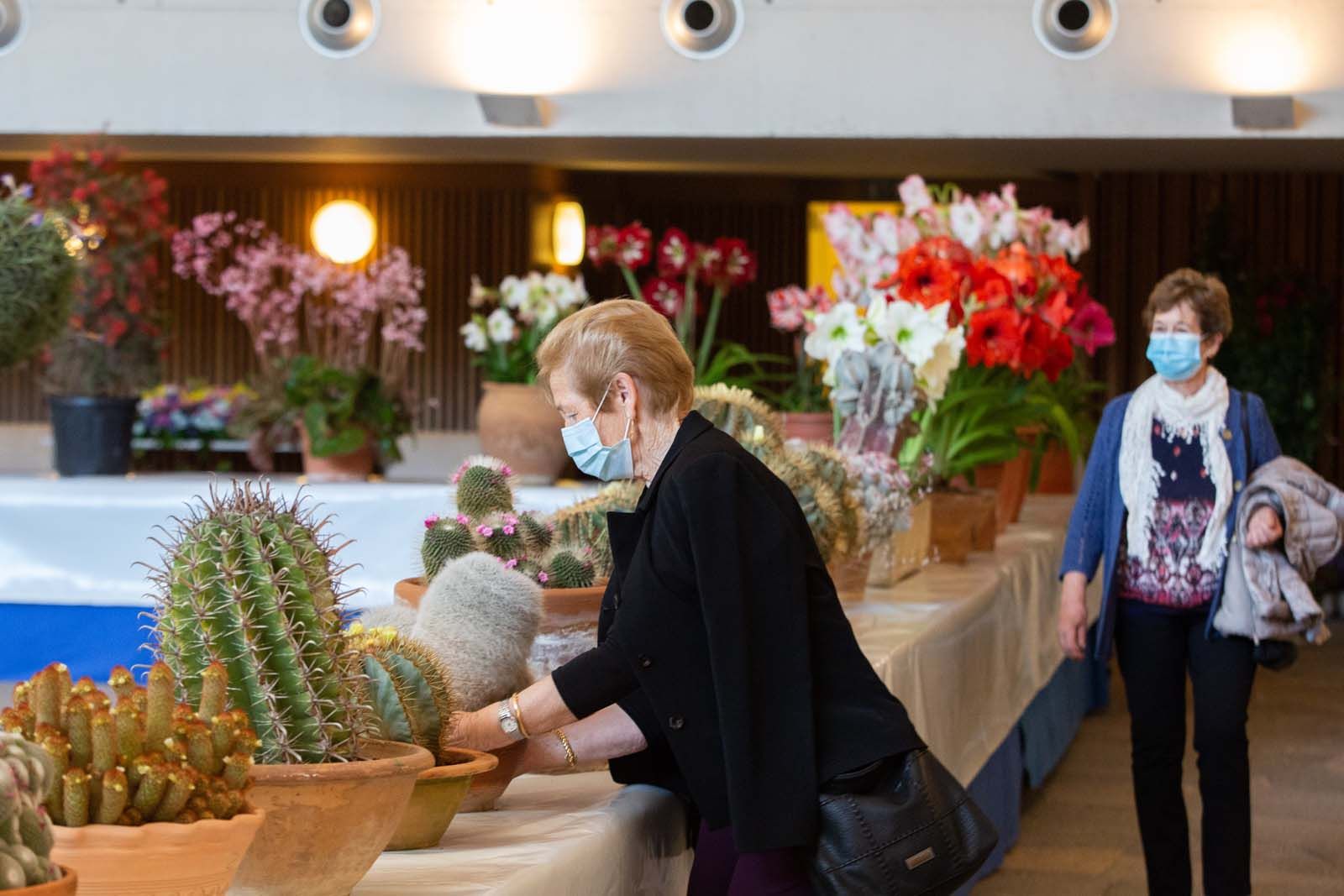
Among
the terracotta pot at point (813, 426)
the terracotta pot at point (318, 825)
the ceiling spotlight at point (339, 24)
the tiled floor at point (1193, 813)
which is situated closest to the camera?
the terracotta pot at point (318, 825)

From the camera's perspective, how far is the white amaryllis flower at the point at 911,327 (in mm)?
3895

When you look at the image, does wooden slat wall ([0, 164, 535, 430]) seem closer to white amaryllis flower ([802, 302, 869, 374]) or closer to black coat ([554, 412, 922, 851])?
white amaryllis flower ([802, 302, 869, 374])

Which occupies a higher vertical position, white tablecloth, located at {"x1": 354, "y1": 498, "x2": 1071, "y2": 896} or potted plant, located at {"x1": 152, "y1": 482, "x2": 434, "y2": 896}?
potted plant, located at {"x1": 152, "y1": 482, "x2": 434, "y2": 896}

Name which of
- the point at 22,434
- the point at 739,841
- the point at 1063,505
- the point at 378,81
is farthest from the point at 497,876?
the point at 22,434

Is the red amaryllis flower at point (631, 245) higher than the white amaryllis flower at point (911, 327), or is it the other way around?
the red amaryllis flower at point (631, 245)

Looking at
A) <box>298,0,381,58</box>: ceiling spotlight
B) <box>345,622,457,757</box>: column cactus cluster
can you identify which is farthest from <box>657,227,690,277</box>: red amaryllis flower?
<box>345,622,457,757</box>: column cactus cluster

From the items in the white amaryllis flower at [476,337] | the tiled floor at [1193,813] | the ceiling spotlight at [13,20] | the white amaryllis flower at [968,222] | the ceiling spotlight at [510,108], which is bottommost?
the tiled floor at [1193,813]

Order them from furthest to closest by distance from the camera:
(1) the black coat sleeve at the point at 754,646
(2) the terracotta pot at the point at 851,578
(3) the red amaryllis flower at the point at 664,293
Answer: (3) the red amaryllis flower at the point at 664,293 < (2) the terracotta pot at the point at 851,578 < (1) the black coat sleeve at the point at 754,646

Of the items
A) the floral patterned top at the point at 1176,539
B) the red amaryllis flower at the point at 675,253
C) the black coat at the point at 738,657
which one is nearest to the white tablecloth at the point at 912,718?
the black coat at the point at 738,657

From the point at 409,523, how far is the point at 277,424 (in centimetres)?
108

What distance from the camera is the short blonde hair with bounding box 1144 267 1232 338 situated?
11.0ft

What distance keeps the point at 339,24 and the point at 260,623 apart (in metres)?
5.88

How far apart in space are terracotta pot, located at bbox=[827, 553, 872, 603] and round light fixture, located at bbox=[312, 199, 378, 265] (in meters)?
6.32

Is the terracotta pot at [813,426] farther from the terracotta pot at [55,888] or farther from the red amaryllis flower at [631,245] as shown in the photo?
the terracotta pot at [55,888]
